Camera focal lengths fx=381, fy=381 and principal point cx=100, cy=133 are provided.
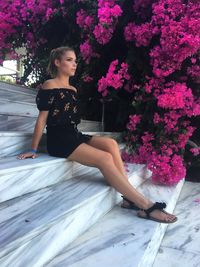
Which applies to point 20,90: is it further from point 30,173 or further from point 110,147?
point 30,173

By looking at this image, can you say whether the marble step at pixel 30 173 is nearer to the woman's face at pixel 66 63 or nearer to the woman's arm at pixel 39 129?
the woman's arm at pixel 39 129

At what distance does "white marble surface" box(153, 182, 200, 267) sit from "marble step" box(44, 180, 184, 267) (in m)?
0.05

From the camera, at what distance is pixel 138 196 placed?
8.32ft

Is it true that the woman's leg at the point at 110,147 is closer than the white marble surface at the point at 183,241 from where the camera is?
No

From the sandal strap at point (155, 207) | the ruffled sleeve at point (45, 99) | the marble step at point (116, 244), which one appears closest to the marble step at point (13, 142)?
the ruffled sleeve at point (45, 99)

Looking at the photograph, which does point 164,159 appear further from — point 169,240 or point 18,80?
point 18,80

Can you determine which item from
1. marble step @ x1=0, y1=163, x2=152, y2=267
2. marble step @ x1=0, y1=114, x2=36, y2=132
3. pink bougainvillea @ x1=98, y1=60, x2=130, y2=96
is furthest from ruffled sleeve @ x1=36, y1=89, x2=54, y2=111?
pink bougainvillea @ x1=98, y1=60, x2=130, y2=96

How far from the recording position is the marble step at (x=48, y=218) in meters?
1.60

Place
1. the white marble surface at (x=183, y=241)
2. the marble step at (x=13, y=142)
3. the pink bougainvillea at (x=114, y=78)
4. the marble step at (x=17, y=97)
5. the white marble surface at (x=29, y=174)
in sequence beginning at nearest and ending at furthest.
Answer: the white marble surface at (x=29, y=174), the white marble surface at (x=183, y=241), the marble step at (x=13, y=142), the pink bougainvillea at (x=114, y=78), the marble step at (x=17, y=97)

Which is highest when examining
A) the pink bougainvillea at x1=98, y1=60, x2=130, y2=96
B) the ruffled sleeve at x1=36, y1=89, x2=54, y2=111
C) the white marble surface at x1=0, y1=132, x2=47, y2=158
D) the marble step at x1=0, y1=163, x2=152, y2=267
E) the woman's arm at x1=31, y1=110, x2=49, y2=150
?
the pink bougainvillea at x1=98, y1=60, x2=130, y2=96

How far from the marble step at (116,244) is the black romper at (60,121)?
0.56 m

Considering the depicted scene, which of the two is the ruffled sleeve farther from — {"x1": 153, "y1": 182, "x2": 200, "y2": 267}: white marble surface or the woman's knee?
{"x1": 153, "y1": 182, "x2": 200, "y2": 267}: white marble surface

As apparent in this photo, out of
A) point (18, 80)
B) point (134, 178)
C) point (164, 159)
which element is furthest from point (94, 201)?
point (18, 80)

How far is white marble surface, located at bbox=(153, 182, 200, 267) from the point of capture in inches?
88.7
